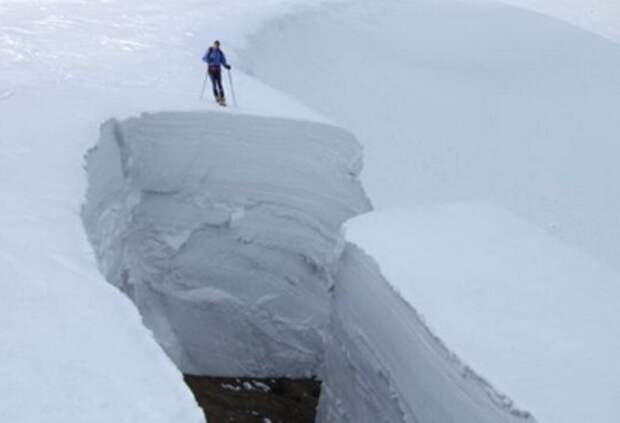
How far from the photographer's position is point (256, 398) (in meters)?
9.85

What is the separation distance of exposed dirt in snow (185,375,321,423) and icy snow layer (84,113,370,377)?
6.8 inches

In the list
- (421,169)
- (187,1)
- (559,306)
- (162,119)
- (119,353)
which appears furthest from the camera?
(187,1)

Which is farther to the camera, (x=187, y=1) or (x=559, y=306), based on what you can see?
(x=187, y=1)

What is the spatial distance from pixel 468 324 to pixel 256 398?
4.58 metres

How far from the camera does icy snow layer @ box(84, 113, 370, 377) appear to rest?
933 centimetres

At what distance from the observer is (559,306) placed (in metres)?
6.33

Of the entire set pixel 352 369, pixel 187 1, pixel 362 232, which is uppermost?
pixel 187 1

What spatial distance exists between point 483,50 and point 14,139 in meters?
15.5

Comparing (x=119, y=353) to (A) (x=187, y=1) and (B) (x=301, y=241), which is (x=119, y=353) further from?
(A) (x=187, y=1)

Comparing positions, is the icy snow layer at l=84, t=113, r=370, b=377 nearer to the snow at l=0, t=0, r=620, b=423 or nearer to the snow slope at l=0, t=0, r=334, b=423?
the snow at l=0, t=0, r=620, b=423

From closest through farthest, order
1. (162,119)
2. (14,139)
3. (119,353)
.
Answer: (119,353) < (14,139) < (162,119)

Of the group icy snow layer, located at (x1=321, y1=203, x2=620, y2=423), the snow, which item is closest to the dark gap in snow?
the snow

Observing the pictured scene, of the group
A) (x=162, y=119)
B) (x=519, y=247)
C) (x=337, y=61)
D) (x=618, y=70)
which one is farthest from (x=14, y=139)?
(x=618, y=70)

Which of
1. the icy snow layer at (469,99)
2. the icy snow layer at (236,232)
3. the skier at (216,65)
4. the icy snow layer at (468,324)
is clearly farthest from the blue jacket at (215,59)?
the icy snow layer at (469,99)
